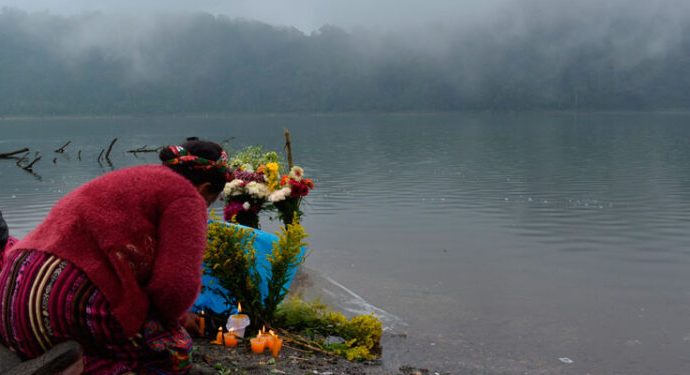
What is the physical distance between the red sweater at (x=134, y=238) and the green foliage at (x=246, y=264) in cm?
290

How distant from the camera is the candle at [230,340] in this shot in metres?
6.19

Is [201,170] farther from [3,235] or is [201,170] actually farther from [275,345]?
[275,345]

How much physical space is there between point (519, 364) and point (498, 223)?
41.0 ft

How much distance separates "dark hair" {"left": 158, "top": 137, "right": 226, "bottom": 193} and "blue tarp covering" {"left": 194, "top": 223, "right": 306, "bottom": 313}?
8.62ft

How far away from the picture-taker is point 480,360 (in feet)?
27.9

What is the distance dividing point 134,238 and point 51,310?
505 mm

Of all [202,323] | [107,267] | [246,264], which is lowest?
[202,323]

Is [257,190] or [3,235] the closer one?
[3,235]

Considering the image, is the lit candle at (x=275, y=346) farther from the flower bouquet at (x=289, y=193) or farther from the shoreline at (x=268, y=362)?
the flower bouquet at (x=289, y=193)

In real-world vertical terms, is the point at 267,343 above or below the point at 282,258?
below

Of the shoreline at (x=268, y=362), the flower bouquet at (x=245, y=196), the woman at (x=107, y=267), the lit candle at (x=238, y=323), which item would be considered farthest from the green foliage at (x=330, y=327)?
the woman at (x=107, y=267)

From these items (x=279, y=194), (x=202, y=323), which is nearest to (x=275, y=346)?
(x=202, y=323)

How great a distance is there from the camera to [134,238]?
307 centimetres

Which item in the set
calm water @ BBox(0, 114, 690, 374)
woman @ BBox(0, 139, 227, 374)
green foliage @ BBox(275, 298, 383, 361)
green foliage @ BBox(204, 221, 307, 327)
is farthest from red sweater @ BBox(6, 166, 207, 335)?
calm water @ BBox(0, 114, 690, 374)
